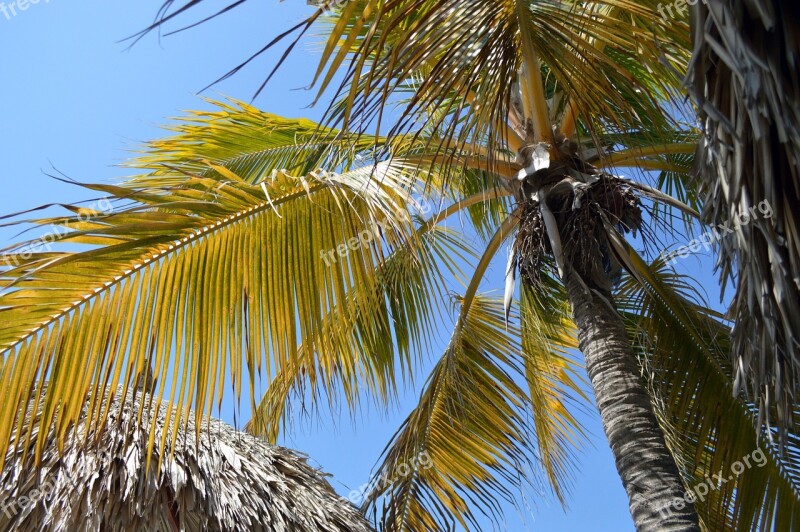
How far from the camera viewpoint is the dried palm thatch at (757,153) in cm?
153

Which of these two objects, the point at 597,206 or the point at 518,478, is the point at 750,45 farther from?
the point at 518,478

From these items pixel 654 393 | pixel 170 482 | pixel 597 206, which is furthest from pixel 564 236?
pixel 170 482

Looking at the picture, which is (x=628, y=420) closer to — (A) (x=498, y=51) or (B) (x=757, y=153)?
(A) (x=498, y=51)

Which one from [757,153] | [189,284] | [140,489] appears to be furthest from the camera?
[140,489]

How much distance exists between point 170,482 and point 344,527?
1.24 metres

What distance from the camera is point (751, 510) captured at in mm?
4680

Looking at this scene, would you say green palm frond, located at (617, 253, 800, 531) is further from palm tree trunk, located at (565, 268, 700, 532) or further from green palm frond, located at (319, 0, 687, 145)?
green palm frond, located at (319, 0, 687, 145)

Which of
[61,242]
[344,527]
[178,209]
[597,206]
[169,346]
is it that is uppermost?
[597,206]

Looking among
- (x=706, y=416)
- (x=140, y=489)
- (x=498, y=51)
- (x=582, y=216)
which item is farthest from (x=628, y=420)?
(x=140, y=489)

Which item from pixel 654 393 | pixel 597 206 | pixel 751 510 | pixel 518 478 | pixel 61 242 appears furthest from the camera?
pixel 518 478

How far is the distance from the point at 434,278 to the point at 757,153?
290 centimetres

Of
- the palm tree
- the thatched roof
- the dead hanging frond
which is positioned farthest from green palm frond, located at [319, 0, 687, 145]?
the thatched roof

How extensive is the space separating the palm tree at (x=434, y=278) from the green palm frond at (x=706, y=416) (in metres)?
0.01

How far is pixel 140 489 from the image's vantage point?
4004 mm
